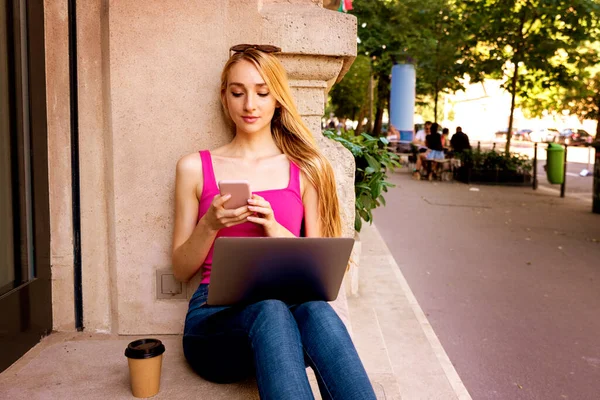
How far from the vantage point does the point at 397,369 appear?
3811 mm

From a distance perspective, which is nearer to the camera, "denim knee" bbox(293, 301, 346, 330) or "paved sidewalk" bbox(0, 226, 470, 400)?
"denim knee" bbox(293, 301, 346, 330)

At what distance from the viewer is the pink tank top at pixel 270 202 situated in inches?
103

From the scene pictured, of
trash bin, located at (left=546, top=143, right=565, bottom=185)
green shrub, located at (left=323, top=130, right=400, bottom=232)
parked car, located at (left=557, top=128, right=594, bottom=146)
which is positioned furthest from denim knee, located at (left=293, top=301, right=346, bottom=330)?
trash bin, located at (left=546, top=143, right=565, bottom=185)

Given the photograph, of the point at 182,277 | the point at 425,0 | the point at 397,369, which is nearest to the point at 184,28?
the point at 182,277

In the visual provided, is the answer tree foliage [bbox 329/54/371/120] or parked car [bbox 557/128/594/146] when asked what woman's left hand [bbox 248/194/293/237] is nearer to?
parked car [bbox 557/128/594/146]

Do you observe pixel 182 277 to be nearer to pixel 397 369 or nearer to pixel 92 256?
pixel 92 256

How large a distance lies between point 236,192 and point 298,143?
727 mm

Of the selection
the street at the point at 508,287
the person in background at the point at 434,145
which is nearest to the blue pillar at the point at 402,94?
the person in background at the point at 434,145

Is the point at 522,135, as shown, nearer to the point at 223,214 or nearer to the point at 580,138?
the point at 580,138

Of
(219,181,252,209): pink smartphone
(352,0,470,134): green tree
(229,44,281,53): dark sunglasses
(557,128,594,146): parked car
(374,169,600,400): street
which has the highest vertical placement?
(352,0,470,134): green tree

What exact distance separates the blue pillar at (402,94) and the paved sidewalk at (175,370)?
60.0ft

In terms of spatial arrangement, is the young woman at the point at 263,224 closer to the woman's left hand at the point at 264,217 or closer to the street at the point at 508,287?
the woman's left hand at the point at 264,217

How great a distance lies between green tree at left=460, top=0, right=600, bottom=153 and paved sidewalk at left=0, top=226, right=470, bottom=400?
12.1 metres

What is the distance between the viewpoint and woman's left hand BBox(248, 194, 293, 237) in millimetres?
2336
